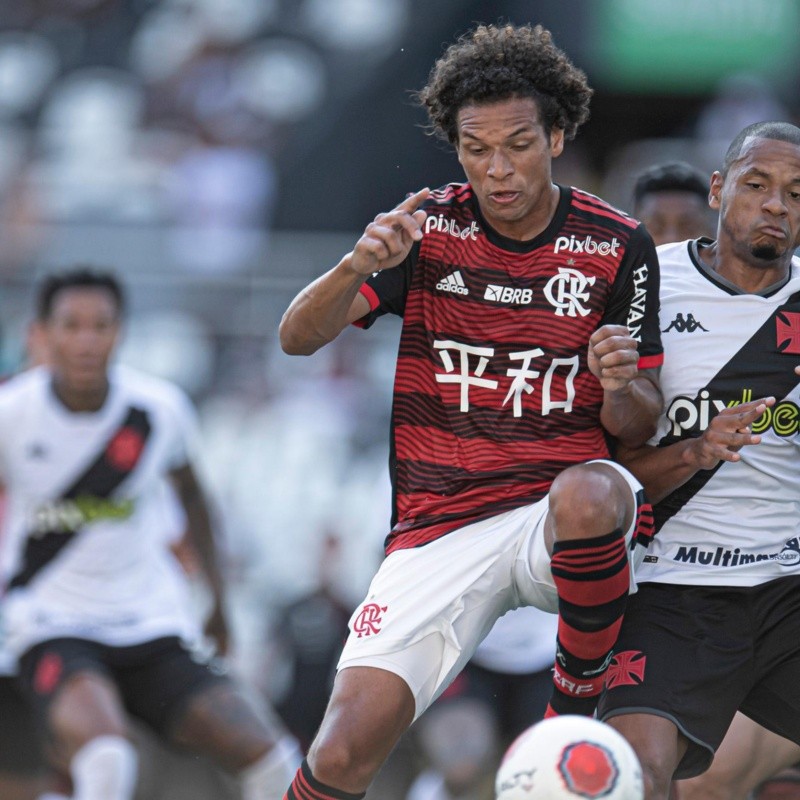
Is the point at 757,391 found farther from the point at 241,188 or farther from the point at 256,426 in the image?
the point at 241,188

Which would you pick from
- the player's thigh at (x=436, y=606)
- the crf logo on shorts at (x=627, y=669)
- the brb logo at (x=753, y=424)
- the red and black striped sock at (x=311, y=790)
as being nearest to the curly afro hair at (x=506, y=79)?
the brb logo at (x=753, y=424)

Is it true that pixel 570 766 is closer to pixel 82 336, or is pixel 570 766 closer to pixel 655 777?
pixel 655 777

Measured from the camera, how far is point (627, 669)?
14.9ft

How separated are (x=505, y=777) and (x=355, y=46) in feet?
33.2

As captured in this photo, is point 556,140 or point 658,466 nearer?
point 658,466

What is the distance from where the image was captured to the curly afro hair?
4578 mm

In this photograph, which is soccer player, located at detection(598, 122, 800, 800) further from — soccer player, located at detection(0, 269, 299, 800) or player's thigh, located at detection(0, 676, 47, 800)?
player's thigh, located at detection(0, 676, 47, 800)

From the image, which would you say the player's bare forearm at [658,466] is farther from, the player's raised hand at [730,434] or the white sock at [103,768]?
the white sock at [103,768]

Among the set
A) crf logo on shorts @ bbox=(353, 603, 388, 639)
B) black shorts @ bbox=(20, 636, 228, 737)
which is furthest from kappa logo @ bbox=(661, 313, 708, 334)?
black shorts @ bbox=(20, 636, 228, 737)

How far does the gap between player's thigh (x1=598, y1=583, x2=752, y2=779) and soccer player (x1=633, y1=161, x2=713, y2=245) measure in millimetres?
2351

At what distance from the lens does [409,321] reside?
474 cm

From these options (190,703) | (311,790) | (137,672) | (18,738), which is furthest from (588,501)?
(18,738)

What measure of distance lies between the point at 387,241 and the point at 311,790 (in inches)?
60.8

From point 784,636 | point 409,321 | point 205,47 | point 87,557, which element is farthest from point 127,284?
point 784,636
